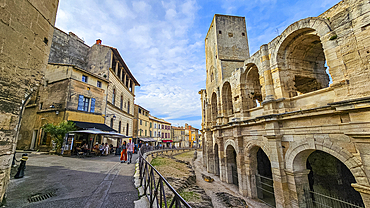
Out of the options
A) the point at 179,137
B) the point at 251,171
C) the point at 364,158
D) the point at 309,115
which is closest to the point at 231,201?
the point at 251,171

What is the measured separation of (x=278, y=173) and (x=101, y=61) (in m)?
21.5

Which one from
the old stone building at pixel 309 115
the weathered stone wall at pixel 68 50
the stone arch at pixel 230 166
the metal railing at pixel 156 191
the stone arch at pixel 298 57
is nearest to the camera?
the metal railing at pixel 156 191

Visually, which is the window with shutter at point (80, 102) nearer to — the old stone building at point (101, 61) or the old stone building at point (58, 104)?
the old stone building at point (58, 104)

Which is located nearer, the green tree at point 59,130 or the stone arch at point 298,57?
the stone arch at point 298,57

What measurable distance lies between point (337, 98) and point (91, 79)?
19099mm

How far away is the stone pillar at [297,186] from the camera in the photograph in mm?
6867

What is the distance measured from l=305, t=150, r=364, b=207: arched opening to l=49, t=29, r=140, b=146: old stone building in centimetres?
1884

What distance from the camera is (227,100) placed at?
14.5 metres

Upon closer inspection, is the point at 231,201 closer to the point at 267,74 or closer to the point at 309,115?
the point at 309,115

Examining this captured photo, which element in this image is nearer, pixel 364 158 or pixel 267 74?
pixel 364 158

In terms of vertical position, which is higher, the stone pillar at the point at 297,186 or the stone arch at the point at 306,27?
the stone arch at the point at 306,27

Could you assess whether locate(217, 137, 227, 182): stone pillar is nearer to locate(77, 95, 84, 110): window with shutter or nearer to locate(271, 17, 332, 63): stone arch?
locate(271, 17, 332, 63): stone arch

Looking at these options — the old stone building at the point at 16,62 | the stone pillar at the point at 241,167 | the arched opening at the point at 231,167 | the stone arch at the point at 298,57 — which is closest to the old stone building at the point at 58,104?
the old stone building at the point at 16,62

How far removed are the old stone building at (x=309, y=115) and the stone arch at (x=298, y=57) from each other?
0.13ft
